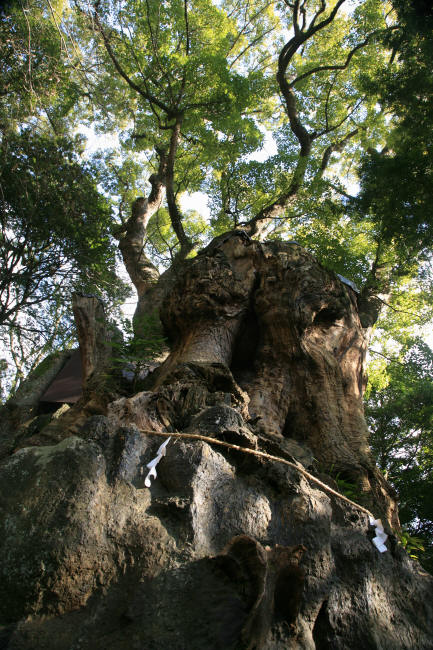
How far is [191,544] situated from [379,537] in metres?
1.25

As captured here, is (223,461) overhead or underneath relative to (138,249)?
underneath

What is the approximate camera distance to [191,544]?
184 centimetres

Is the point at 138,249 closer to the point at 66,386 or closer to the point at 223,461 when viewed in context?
the point at 66,386

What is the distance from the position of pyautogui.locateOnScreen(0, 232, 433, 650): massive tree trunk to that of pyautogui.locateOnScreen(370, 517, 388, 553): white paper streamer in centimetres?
4

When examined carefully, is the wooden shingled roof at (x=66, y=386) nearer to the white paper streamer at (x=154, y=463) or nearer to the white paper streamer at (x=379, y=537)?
the white paper streamer at (x=154, y=463)

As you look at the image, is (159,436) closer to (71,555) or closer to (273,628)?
(71,555)

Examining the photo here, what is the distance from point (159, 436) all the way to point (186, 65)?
10.0 meters

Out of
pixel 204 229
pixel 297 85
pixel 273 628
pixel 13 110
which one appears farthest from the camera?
pixel 204 229

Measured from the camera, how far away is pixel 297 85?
1190 cm

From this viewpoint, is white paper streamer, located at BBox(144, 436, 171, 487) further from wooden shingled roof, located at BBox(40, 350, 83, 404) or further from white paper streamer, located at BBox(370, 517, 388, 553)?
wooden shingled roof, located at BBox(40, 350, 83, 404)

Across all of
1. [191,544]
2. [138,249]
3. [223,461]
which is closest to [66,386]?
[138,249]

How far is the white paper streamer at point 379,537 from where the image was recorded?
230cm

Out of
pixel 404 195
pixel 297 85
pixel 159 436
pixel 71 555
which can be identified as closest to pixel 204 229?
pixel 297 85

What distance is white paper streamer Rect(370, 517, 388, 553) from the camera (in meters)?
2.30
